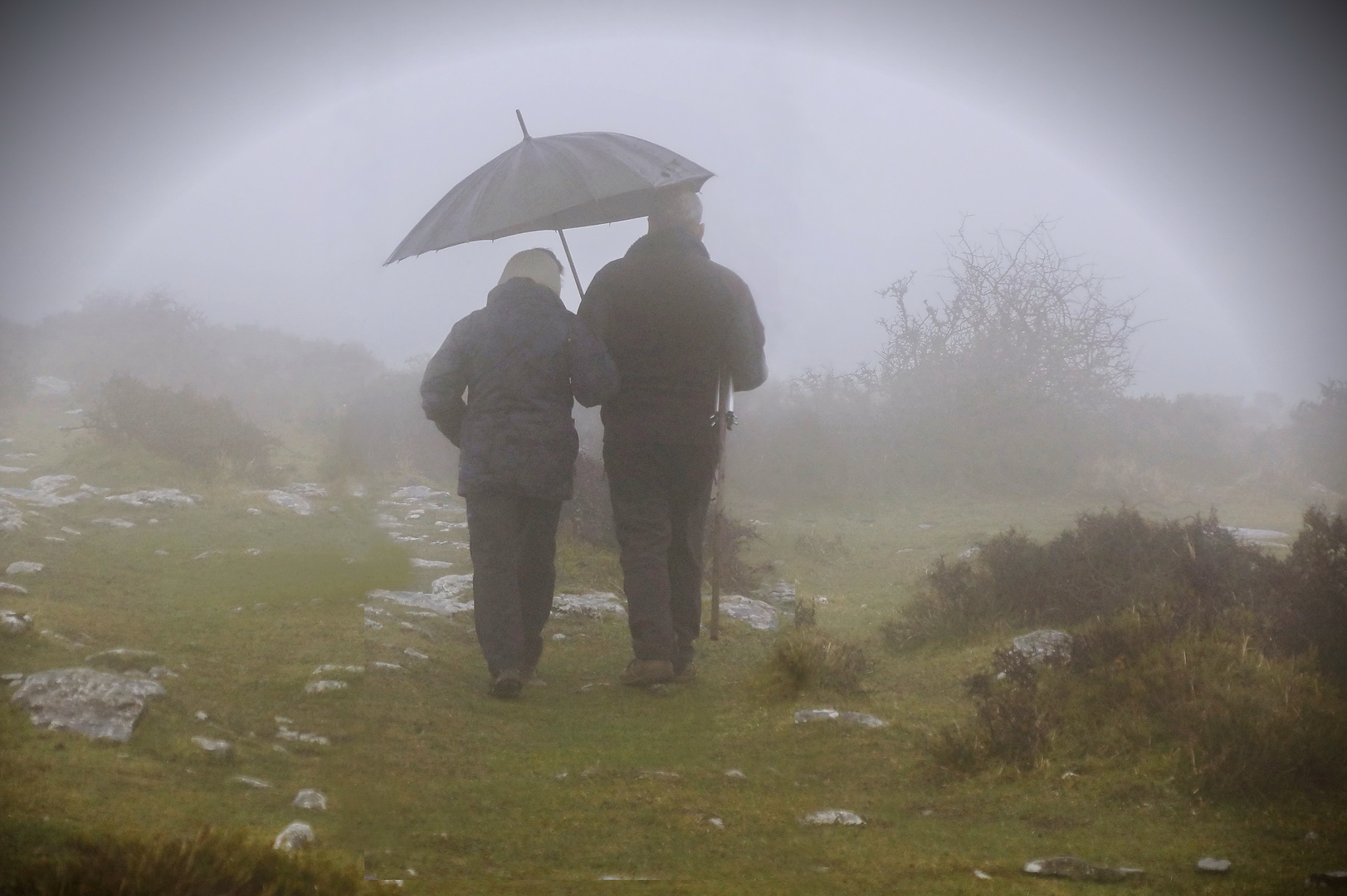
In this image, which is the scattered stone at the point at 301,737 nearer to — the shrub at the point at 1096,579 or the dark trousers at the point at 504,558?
the dark trousers at the point at 504,558

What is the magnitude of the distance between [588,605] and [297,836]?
466cm

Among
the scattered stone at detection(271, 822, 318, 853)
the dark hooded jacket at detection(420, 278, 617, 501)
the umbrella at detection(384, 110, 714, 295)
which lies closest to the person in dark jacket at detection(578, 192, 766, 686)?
the dark hooded jacket at detection(420, 278, 617, 501)

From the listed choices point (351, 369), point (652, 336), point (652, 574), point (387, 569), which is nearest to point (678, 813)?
point (652, 574)

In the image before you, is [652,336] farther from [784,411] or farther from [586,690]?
[784,411]

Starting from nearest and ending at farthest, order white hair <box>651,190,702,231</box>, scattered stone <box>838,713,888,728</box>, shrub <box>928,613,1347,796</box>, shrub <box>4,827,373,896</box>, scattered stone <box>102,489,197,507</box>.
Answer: shrub <box>4,827,373,896</box>, shrub <box>928,613,1347,796</box>, scattered stone <box>838,713,888,728</box>, white hair <box>651,190,702,231</box>, scattered stone <box>102,489,197,507</box>

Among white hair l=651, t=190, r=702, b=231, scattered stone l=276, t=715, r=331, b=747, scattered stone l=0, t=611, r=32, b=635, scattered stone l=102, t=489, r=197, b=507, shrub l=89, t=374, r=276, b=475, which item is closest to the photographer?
scattered stone l=276, t=715, r=331, b=747

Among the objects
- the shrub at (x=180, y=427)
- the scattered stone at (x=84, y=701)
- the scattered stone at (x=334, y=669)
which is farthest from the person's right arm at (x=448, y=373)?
the shrub at (x=180, y=427)

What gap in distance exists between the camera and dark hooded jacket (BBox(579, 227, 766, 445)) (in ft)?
16.9

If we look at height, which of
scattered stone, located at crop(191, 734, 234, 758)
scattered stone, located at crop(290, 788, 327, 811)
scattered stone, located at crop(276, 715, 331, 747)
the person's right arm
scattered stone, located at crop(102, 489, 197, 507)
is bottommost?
scattered stone, located at crop(276, 715, 331, 747)

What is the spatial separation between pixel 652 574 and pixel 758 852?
93.0 inches

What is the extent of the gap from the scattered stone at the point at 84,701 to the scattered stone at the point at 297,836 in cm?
92

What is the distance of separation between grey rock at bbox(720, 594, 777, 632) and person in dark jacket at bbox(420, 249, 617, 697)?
268 centimetres

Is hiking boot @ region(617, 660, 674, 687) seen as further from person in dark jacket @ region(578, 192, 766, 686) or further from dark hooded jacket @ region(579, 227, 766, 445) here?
dark hooded jacket @ region(579, 227, 766, 445)

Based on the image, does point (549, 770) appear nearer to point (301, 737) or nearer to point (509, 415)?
point (301, 737)
